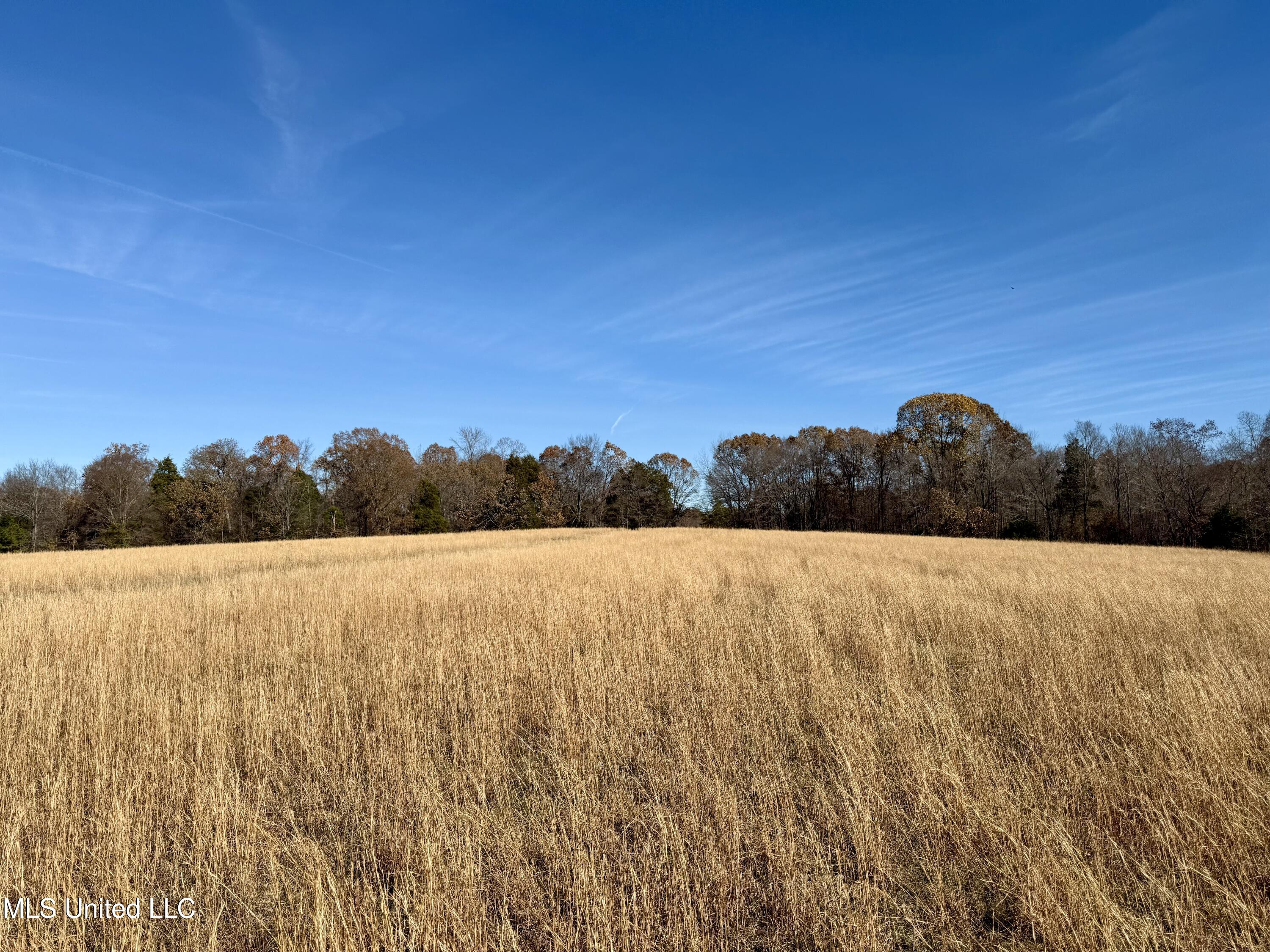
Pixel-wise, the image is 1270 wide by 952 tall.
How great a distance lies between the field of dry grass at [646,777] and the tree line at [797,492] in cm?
4328

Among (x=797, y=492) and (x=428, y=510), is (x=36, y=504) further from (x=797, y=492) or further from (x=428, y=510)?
(x=797, y=492)

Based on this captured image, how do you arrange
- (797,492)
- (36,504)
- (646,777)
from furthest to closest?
(797,492)
(36,504)
(646,777)

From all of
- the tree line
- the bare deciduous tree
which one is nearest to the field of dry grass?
the tree line

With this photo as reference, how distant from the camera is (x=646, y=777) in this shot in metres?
3.56

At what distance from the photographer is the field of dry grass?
234 cm

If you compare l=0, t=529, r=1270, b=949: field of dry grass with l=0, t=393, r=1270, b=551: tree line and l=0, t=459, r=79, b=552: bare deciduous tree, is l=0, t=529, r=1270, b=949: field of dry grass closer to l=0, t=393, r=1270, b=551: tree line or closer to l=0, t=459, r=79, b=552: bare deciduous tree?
l=0, t=393, r=1270, b=551: tree line

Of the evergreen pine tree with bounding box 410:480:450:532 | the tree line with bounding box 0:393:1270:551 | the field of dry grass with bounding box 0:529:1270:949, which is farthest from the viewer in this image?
the evergreen pine tree with bounding box 410:480:450:532

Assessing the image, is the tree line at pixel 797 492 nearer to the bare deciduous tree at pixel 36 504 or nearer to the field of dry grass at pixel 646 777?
the bare deciduous tree at pixel 36 504

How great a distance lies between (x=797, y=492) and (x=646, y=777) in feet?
192

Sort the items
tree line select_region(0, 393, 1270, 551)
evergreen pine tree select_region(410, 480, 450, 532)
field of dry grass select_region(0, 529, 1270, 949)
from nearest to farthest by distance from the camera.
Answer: field of dry grass select_region(0, 529, 1270, 949) < tree line select_region(0, 393, 1270, 551) < evergreen pine tree select_region(410, 480, 450, 532)

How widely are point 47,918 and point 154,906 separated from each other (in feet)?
1.28

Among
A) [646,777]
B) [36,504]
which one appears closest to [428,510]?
[36,504]

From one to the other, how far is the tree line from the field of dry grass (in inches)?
1704

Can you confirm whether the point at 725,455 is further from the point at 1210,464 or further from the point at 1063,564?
the point at 1063,564
